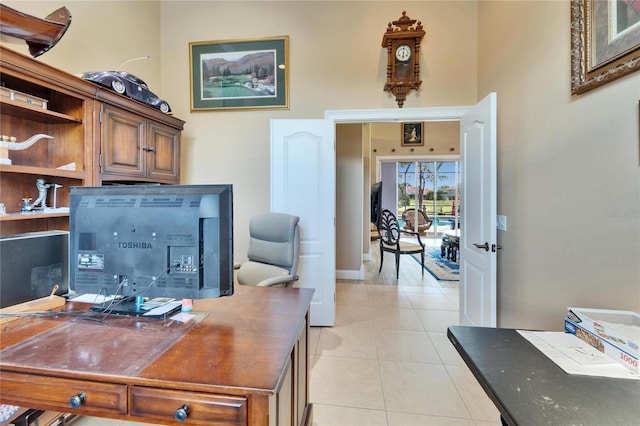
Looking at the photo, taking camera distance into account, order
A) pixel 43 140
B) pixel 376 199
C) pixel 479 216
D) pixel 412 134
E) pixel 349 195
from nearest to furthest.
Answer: pixel 43 140, pixel 479 216, pixel 349 195, pixel 376 199, pixel 412 134

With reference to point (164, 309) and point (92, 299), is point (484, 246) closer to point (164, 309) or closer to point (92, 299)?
point (164, 309)

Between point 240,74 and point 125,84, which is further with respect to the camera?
point 240,74

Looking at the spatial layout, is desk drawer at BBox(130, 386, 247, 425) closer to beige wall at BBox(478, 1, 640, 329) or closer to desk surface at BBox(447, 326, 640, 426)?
desk surface at BBox(447, 326, 640, 426)

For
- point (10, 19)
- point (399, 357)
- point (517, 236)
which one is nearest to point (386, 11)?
point (517, 236)

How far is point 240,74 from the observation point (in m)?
3.08

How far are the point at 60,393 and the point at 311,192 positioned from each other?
7.53 feet

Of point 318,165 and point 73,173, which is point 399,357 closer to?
point 318,165

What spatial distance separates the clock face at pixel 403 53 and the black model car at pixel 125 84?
7.83ft

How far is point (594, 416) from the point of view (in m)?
0.67

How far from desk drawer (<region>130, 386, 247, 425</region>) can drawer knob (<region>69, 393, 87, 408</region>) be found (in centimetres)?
15

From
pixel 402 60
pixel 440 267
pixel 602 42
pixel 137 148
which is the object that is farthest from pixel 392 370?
pixel 440 267

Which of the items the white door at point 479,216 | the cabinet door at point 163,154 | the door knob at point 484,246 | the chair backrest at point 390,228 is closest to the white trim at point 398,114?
the white door at point 479,216

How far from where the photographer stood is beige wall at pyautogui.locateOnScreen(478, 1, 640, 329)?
125 centimetres

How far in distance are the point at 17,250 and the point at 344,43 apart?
123 inches
